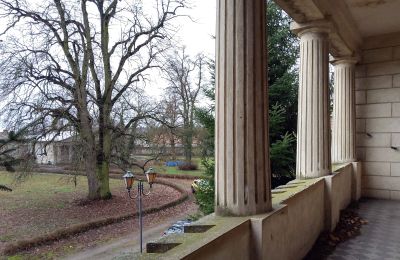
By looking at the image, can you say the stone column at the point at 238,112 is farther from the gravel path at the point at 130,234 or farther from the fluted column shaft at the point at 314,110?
the gravel path at the point at 130,234

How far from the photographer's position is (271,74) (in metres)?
8.32

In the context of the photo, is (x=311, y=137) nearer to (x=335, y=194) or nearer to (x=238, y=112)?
(x=335, y=194)

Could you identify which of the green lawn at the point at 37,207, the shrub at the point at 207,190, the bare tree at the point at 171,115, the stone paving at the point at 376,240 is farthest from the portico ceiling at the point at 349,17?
the bare tree at the point at 171,115

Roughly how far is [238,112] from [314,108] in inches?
102

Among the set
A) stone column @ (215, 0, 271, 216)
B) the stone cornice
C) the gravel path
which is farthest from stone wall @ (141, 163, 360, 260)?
the gravel path

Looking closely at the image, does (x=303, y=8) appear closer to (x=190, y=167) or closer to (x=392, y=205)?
(x=392, y=205)

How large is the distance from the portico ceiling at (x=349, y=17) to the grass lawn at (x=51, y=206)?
35.5ft

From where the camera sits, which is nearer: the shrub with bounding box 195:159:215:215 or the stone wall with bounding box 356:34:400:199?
the stone wall with bounding box 356:34:400:199

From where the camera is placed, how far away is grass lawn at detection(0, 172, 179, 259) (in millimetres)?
13367

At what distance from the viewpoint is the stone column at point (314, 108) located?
15.6 feet

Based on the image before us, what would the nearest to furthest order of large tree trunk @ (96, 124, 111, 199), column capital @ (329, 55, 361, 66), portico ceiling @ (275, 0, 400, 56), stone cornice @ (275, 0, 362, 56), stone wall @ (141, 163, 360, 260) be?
stone wall @ (141, 163, 360, 260), stone cornice @ (275, 0, 362, 56), portico ceiling @ (275, 0, 400, 56), column capital @ (329, 55, 361, 66), large tree trunk @ (96, 124, 111, 199)

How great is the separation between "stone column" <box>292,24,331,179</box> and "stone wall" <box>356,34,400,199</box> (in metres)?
2.70

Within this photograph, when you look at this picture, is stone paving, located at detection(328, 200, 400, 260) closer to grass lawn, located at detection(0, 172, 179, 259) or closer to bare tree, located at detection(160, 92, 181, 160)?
grass lawn, located at detection(0, 172, 179, 259)

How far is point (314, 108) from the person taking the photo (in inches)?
188
